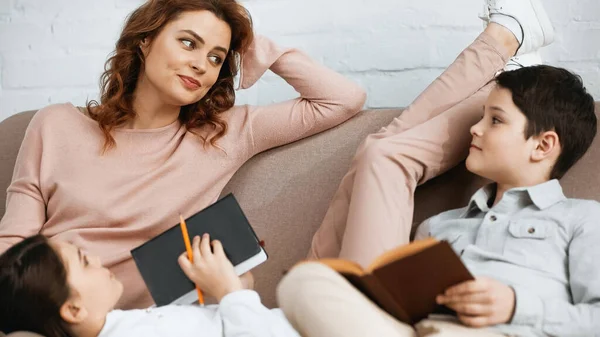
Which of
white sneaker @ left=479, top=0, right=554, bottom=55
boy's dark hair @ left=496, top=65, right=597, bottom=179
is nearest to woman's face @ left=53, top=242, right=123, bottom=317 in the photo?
boy's dark hair @ left=496, top=65, right=597, bottom=179

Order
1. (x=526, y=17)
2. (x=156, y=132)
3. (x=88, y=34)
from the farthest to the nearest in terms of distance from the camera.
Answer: (x=88, y=34) → (x=156, y=132) → (x=526, y=17)

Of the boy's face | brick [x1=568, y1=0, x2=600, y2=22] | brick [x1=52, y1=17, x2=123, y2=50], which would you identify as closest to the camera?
the boy's face

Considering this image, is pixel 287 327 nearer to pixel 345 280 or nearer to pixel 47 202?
pixel 345 280

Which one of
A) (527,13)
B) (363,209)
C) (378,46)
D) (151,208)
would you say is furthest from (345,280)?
(378,46)

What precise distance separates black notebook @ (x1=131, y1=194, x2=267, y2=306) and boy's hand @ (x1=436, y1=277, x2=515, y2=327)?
1.08ft

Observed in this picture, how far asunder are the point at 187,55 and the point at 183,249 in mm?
539

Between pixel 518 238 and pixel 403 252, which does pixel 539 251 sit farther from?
pixel 403 252

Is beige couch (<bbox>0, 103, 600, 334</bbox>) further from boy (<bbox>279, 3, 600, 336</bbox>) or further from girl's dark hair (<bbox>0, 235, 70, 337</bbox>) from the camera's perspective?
girl's dark hair (<bbox>0, 235, 70, 337</bbox>)

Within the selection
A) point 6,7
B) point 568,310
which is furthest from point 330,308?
point 6,7

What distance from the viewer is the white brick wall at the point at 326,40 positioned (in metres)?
1.89

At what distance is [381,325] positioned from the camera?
3.19 feet

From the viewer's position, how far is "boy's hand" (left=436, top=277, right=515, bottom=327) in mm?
1057

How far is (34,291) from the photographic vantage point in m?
1.10

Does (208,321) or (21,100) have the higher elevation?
(208,321)
